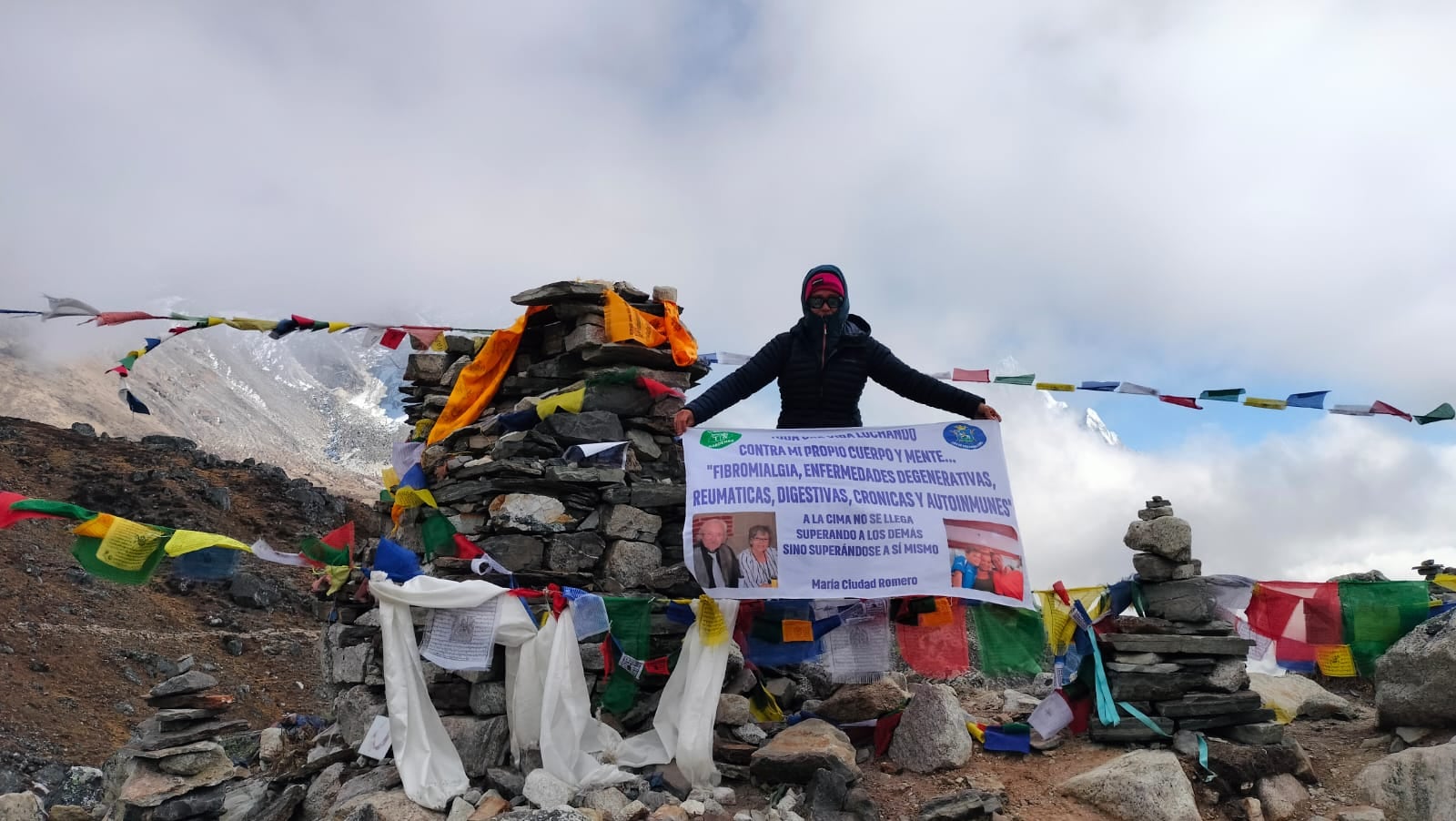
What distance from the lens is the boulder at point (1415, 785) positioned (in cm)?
589

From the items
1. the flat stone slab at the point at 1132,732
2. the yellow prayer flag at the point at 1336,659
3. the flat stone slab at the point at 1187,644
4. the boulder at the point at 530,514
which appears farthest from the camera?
the yellow prayer flag at the point at 1336,659

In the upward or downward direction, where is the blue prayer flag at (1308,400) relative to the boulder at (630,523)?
upward

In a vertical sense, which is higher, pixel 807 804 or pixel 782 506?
pixel 782 506

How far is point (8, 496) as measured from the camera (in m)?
7.11

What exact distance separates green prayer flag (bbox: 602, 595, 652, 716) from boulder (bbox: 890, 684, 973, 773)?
1834mm

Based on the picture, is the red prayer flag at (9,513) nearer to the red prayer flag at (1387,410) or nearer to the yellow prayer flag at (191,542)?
the yellow prayer flag at (191,542)

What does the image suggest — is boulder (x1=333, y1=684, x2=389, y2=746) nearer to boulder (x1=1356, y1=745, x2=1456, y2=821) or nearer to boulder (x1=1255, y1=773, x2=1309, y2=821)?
boulder (x1=1255, y1=773, x2=1309, y2=821)

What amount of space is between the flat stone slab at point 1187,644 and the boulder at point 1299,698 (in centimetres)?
95

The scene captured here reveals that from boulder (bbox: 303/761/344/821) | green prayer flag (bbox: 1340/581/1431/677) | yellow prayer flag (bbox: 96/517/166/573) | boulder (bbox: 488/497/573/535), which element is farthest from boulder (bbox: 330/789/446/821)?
green prayer flag (bbox: 1340/581/1431/677)

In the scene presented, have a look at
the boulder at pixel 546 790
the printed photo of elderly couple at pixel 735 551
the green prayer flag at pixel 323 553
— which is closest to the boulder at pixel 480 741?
the boulder at pixel 546 790

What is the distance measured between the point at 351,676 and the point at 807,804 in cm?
416

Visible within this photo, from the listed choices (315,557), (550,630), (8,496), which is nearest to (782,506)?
(550,630)

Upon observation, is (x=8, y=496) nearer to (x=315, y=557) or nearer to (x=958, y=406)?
(x=315, y=557)

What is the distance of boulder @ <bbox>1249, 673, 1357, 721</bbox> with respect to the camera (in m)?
7.75
